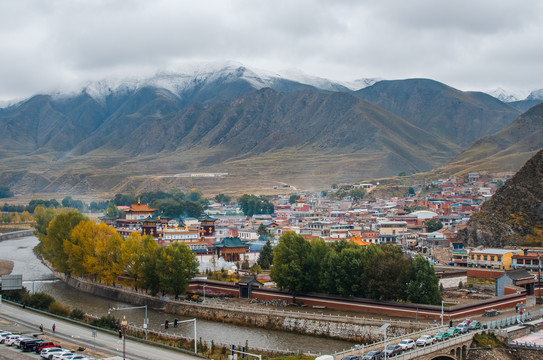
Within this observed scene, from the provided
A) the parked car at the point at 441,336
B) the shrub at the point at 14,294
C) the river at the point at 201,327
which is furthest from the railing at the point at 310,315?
the shrub at the point at 14,294

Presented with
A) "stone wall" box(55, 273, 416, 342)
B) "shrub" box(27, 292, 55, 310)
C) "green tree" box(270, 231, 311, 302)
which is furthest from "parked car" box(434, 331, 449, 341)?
"shrub" box(27, 292, 55, 310)

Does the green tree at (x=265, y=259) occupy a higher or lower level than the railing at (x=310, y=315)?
higher

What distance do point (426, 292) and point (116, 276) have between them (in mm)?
37955

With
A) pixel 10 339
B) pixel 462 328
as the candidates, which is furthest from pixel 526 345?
pixel 10 339

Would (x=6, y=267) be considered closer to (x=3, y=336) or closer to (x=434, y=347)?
(x=3, y=336)

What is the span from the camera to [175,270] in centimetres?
7162

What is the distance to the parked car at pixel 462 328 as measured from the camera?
49.0 metres

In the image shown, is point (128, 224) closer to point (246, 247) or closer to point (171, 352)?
point (246, 247)

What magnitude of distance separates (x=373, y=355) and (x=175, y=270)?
3292 centimetres

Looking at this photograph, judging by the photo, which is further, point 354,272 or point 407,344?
point 354,272

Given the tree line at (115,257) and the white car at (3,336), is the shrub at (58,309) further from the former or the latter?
the white car at (3,336)

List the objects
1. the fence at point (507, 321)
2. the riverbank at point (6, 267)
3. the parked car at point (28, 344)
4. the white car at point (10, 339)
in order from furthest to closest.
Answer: the riverbank at point (6, 267) → the fence at point (507, 321) → the white car at point (10, 339) → the parked car at point (28, 344)

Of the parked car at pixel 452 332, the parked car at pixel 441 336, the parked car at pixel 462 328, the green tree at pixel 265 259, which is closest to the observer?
the parked car at pixel 441 336

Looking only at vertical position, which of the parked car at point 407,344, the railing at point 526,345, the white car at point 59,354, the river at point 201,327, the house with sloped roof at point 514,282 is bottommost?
the river at point 201,327
